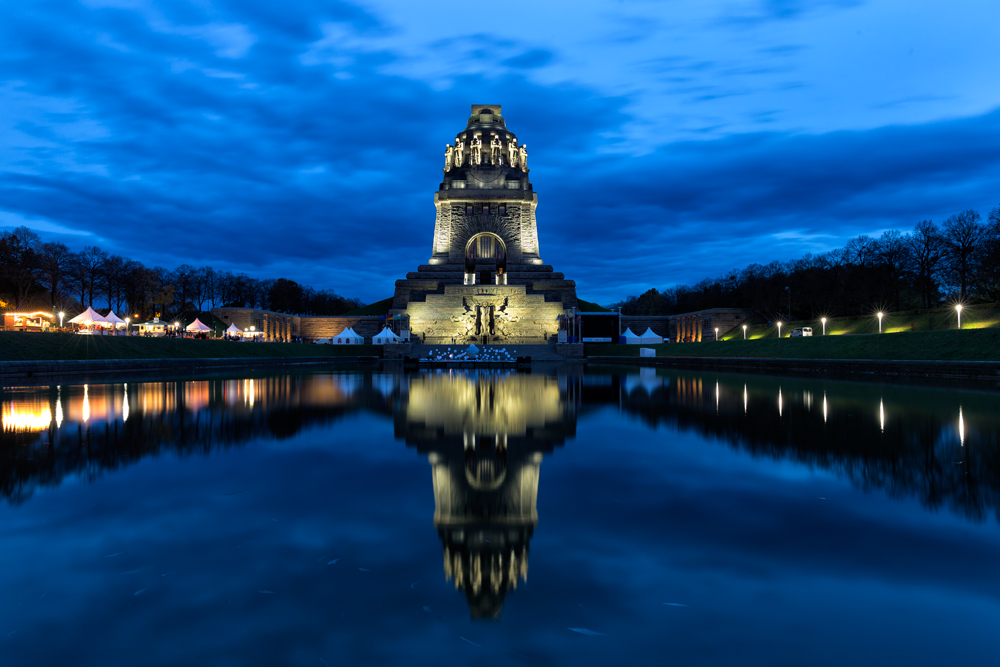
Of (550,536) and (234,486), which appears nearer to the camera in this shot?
(550,536)

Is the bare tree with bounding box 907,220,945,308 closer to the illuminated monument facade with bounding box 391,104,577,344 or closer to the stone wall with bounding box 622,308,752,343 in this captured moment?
the stone wall with bounding box 622,308,752,343

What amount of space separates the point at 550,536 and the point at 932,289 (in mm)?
52434

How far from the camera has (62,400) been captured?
39.9 feet

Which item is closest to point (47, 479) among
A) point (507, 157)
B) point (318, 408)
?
point (318, 408)

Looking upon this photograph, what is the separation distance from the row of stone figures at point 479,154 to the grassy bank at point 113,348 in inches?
1456

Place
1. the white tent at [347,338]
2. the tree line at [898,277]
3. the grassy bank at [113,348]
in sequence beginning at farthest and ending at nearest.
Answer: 1. the white tent at [347,338]
2. the tree line at [898,277]
3. the grassy bank at [113,348]

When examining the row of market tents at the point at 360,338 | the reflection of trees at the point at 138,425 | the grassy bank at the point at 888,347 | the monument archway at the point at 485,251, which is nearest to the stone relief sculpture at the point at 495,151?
the monument archway at the point at 485,251

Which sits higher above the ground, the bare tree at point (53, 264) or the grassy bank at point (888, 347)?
the bare tree at point (53, 264)

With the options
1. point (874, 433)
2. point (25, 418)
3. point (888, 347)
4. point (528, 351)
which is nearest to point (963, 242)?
point (888, 347)

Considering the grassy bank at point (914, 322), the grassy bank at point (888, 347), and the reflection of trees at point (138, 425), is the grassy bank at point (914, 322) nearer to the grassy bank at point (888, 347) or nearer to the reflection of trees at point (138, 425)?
the grassy bank at point (888, 347)

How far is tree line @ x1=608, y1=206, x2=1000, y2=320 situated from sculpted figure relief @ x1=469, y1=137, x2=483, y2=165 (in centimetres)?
3512

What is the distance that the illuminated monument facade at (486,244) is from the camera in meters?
53.7

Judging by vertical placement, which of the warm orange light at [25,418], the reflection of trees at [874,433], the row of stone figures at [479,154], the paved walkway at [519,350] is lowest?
the reflection of trees at [874,433]

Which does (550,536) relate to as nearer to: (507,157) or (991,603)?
(991,603)
